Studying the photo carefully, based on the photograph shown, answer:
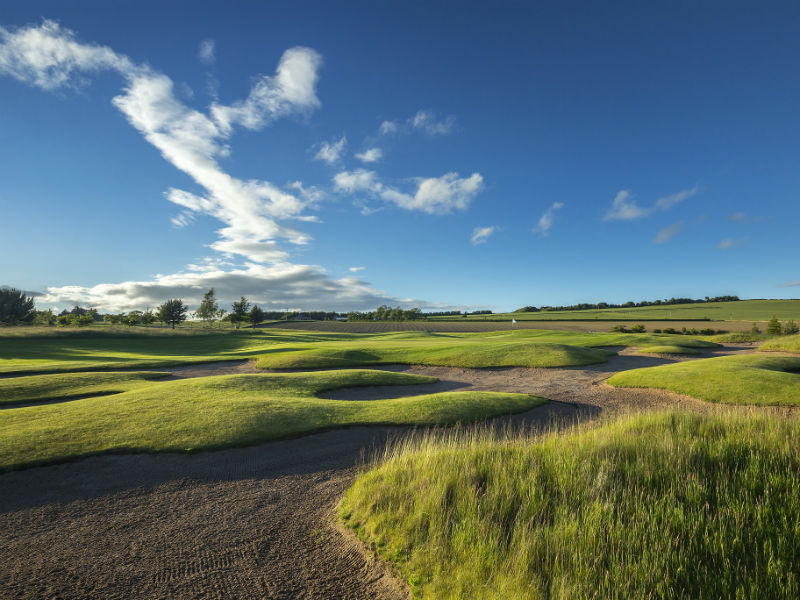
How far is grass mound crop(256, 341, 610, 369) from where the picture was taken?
26263mm

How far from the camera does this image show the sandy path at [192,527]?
4738 mm

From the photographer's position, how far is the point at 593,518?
16.2 feet

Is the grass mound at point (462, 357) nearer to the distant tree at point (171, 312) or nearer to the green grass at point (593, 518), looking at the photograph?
the green grass at point (593, 518)

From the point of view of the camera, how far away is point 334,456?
957 centimetres

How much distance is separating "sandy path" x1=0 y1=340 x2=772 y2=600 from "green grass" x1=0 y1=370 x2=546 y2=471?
2.03ft

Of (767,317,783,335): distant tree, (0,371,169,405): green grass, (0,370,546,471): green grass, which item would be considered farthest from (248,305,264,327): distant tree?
(767,317,783,335): distant tree

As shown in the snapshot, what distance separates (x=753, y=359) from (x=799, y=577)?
25852 millimetres

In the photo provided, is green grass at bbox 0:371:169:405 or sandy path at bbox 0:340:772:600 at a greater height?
green grass at bbox 0:371:169:405

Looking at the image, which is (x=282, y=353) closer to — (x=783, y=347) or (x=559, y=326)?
(x=783, y=347)

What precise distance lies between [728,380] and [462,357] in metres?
15.4

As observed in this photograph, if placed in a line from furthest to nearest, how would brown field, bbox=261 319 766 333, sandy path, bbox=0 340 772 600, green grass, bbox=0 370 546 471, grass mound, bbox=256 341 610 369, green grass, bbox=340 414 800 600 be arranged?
brown field, bbox=261 319 766 333 → grass mound, bbox=256 341 610 369 → green grass, bbox=0 370 546 471 → sandy path, bbox=0 340 772 600 → green grass, bbox=340 414 800 600

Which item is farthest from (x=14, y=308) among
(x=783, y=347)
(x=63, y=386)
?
(x=783, y=347)

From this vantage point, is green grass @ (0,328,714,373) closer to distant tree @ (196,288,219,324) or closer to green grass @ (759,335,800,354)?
green grass @ (759,335,800,354)

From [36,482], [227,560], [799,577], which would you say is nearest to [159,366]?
[36,482]
